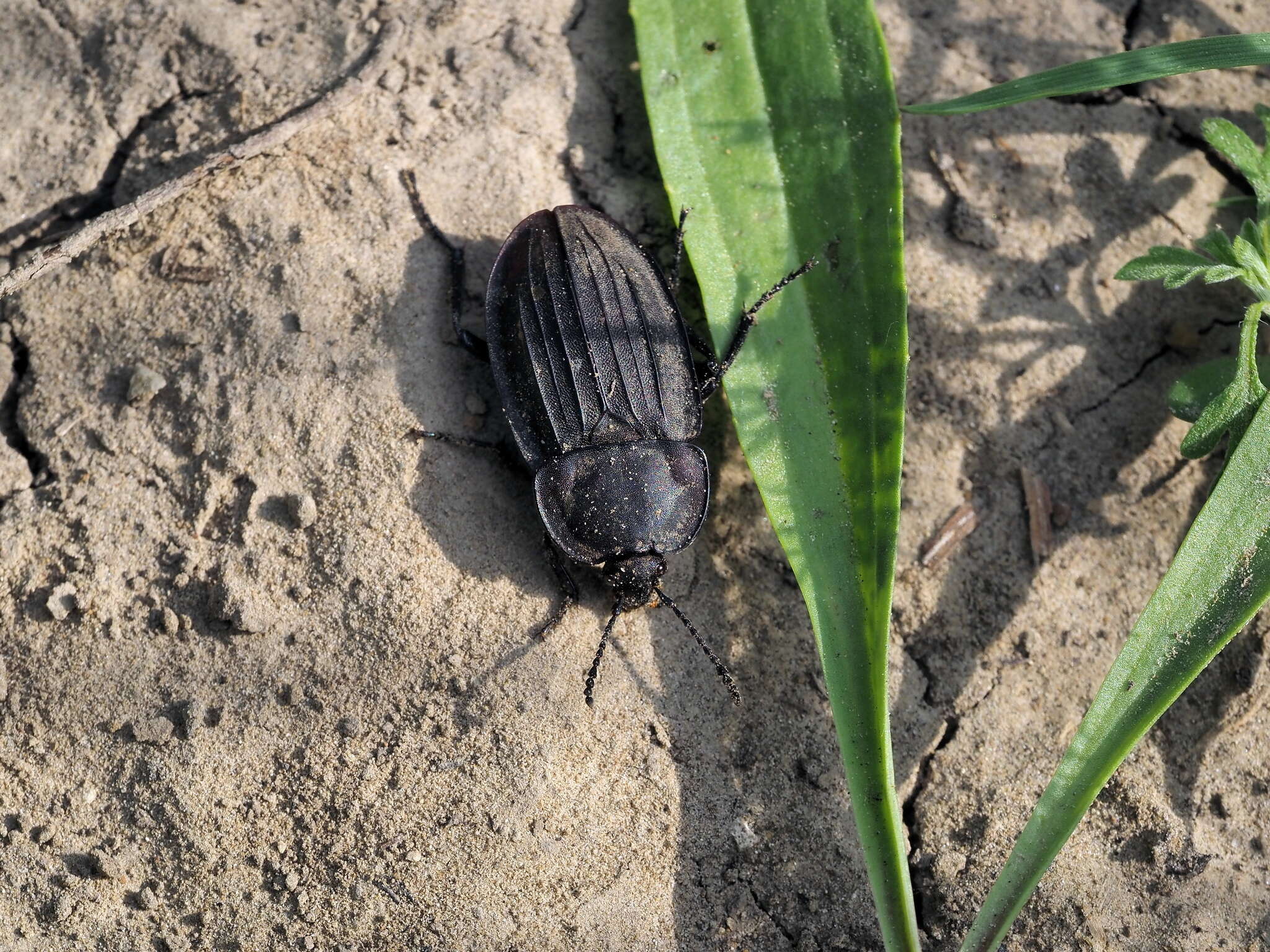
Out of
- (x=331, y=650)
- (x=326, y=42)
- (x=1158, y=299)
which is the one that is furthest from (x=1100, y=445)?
(x=326, y=42)

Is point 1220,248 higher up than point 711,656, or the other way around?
point 1220,248

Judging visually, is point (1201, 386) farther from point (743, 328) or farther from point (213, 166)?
point (213, 166)

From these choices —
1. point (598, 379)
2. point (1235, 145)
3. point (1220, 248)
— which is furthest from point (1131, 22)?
point (598, 379)

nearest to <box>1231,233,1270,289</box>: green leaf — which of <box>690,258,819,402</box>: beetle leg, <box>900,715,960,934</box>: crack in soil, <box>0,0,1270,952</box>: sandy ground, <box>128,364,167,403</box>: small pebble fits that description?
<box>0,0,1270,952</box>: sandy ground

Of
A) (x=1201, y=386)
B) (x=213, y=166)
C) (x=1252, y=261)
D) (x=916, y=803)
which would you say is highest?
(x=213, y=166)

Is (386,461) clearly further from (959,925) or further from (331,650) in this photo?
(959,925)

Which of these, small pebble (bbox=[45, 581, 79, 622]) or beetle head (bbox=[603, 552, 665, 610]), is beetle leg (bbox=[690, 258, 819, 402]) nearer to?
beetle head (bbox=[603, 552, 665, 610])

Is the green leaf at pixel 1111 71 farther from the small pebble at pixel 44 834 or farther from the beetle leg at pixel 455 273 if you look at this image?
the small pebble at pixel 44 834
